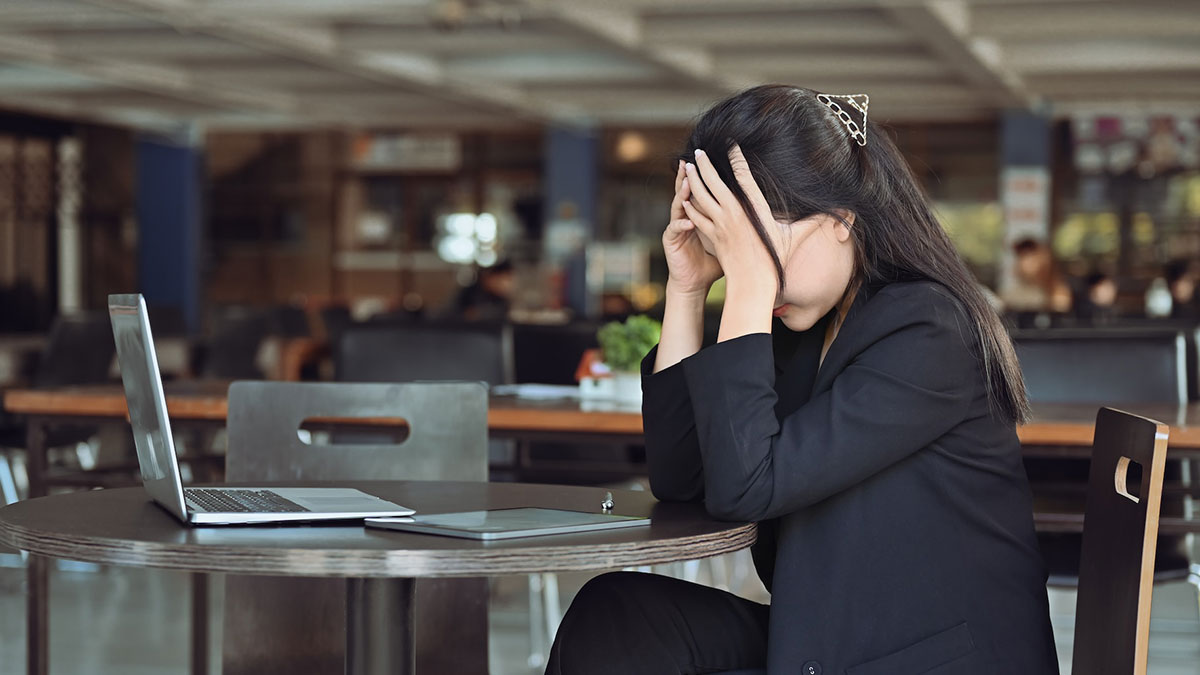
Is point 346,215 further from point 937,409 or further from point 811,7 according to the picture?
point 937,409

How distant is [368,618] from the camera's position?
1444 mm

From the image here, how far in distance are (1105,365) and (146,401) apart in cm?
222

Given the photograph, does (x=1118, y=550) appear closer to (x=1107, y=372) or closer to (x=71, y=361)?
(x=1107, y=372)

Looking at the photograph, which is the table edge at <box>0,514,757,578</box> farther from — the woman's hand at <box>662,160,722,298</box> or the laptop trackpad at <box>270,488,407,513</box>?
the woman's hand at <box>662,160,722,298</box>

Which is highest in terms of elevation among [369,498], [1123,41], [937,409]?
[1123,41]

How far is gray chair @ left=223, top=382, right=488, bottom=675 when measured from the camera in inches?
81.5

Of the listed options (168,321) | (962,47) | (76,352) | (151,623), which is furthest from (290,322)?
(962,47)

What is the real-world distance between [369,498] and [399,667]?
207 millimetres

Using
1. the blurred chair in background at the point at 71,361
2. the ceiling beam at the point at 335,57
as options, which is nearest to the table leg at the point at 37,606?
the blurred chair in background at the point at 71,361

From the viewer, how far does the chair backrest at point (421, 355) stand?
3492 millimetres

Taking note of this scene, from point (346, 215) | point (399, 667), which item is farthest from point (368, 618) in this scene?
point (346, 215)

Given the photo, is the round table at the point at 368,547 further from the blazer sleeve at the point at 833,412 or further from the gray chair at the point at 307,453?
the gray chair at the point at 307,453

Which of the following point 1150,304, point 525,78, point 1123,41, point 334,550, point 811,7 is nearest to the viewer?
point 334,550

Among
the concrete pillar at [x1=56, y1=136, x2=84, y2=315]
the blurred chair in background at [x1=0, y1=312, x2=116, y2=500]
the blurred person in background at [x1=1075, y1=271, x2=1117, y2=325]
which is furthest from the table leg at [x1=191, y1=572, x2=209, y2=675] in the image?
the concrete pillar at [x1=56, y1=136, x2=84, y2=315]
